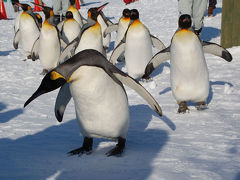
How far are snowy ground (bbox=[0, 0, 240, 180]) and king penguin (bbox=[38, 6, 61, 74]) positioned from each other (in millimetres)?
888

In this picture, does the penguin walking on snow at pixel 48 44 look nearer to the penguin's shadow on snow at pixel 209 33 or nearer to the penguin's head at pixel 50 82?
the penguin's shadow on snow at pixel 209 33

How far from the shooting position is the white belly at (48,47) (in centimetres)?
687

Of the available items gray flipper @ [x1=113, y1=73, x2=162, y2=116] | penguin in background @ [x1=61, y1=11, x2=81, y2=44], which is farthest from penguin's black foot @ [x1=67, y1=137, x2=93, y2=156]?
penguin in background @ [x1=61, y1=11, x2=81, y2=44]

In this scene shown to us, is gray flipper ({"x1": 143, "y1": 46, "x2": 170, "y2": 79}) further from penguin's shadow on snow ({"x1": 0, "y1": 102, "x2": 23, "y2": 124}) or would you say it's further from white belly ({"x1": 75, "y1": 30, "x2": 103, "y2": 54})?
penguin's shadow on snow ({"x1": 0, "y1": 102, "x2": 23, "y2": 124})

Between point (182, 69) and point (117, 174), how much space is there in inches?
75.4

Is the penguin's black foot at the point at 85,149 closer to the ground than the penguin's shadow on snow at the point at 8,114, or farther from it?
farther from it

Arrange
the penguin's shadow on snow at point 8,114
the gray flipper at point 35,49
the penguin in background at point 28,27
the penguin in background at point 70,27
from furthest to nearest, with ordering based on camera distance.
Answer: the penguin in background at point 28,27 → the penguin in background at point 70,27 → the gray flipper at point 35,49 → the penguin's shadow on snow at point 8,114

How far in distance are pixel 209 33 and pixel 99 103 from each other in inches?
306

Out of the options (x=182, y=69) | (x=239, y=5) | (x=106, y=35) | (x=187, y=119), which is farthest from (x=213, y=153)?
(x=106, y=35)

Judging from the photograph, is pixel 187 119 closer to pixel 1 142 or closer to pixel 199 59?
pixel 199 59

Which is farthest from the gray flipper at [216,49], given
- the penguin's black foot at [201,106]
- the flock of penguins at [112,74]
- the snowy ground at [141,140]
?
the penguin's black foot at [201,106]

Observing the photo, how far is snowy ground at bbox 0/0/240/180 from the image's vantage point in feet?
8.31

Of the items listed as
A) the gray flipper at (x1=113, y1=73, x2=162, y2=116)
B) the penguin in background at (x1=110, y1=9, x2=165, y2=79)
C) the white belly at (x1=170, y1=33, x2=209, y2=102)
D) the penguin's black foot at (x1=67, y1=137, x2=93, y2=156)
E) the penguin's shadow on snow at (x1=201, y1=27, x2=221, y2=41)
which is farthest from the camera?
the penguin's shadow on snow at (x1=201, y1=27, x2=221, y2=41)

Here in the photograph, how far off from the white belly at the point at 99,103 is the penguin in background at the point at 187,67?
4.14 feet
